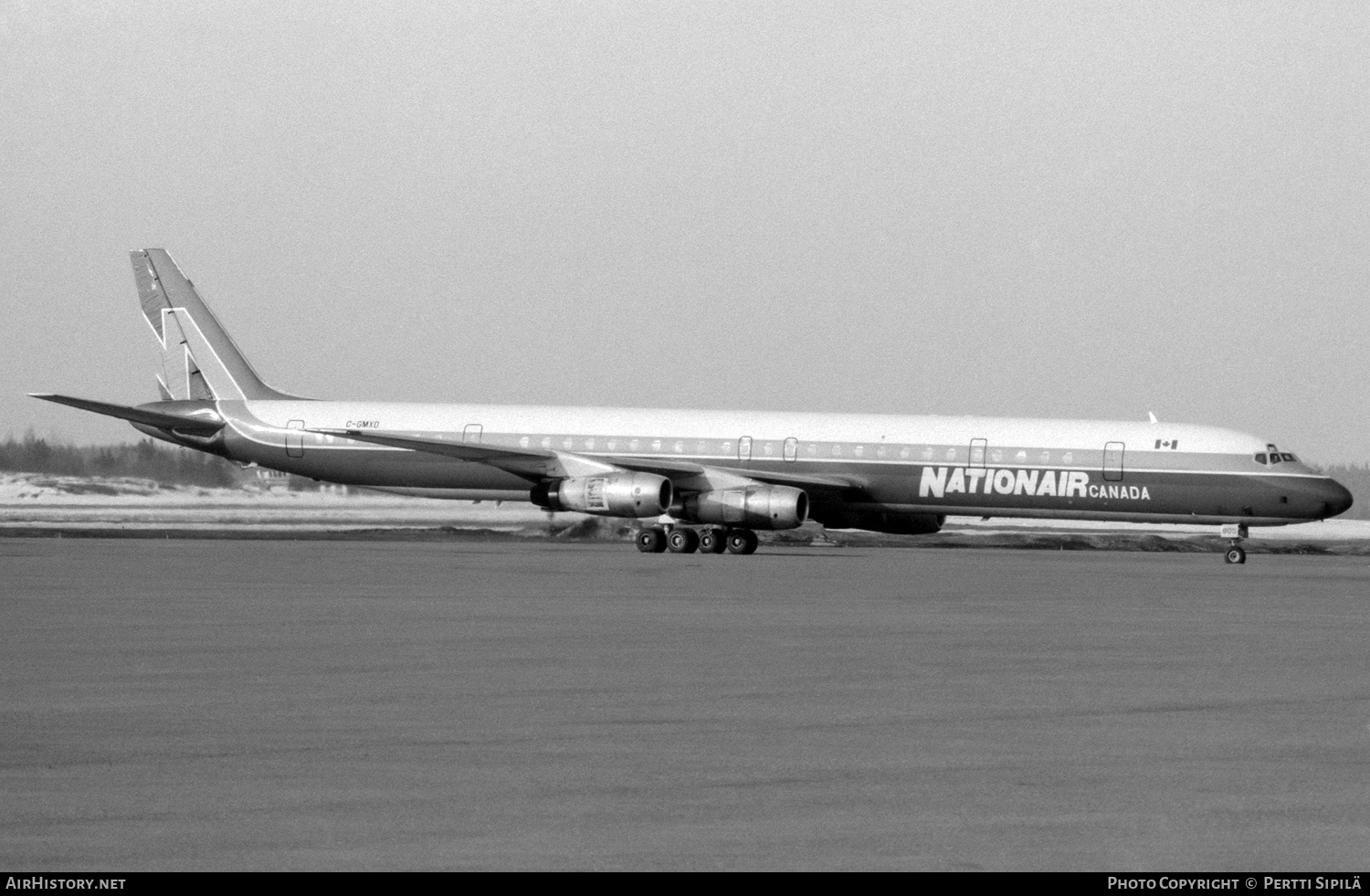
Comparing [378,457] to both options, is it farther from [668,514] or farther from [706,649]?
[706,649]

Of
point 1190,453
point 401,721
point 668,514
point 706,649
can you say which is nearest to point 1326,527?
point 1190,453

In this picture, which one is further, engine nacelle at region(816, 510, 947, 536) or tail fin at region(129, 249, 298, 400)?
tail fin at region(129, 249, 298, 400)

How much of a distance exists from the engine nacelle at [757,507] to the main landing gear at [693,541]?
0.67m

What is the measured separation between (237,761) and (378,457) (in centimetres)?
3998

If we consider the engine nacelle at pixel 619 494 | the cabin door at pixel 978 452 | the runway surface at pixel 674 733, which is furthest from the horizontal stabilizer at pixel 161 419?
the runway surface at pixel 674 733

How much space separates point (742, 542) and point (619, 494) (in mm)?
3262

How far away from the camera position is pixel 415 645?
18953 mm

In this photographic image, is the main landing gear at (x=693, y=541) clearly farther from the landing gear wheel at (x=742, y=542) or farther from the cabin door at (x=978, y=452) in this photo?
the cabin door at (x=978, y=452)

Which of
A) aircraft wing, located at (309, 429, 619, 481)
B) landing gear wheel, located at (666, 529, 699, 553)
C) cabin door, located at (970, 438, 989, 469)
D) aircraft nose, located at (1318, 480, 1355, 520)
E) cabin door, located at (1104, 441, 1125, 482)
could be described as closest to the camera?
aircraft nose, located at (1318, 480, 1355, 520)

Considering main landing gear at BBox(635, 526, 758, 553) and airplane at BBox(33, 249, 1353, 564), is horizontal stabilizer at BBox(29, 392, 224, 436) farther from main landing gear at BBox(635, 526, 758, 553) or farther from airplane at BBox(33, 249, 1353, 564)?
main landing gear at BBox(635, 526, 758, 553)

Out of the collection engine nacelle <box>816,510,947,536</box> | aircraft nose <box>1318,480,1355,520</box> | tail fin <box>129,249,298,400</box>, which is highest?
tail fin <box>129,249,298,400</box>

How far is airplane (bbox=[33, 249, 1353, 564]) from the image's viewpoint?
4503 cm

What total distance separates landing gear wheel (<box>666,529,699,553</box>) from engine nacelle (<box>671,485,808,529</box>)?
20.7 inches

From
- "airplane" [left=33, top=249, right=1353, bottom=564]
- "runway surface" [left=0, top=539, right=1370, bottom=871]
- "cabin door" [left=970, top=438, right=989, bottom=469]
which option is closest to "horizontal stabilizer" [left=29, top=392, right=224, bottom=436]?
"airplane" [left=33, top=249, right=1353, bottom=564]
